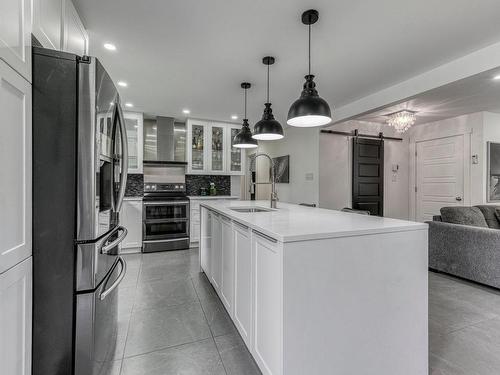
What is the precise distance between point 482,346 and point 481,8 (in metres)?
2.42

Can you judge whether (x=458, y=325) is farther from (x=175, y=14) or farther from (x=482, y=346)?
(x=175, y=14)

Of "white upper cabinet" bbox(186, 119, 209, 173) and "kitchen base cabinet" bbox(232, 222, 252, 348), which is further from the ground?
"white upper cabinet" bbox(186, 119, 209, 173)

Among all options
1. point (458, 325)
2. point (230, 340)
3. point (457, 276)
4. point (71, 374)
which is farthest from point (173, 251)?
Answer: point (457, 276)

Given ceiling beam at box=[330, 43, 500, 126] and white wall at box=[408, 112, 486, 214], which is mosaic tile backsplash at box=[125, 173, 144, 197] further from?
white wall at box=[408, 112, 486, 214]

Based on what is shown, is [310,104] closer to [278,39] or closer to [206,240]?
[278,39]

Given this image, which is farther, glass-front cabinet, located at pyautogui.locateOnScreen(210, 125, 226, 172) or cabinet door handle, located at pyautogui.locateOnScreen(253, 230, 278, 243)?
glass-front cabinet, located at pyautogui.locateOnScreen(210, 125, 226, 172)

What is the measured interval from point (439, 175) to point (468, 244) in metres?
2.47

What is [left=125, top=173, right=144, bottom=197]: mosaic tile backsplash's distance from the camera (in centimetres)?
464

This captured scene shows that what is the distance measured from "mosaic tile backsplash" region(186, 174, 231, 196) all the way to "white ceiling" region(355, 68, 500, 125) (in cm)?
280

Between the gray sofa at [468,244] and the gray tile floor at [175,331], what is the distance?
9.37ft

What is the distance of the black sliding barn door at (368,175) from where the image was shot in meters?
5.05

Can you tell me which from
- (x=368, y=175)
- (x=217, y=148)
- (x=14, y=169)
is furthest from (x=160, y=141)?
(x=368, y=175)

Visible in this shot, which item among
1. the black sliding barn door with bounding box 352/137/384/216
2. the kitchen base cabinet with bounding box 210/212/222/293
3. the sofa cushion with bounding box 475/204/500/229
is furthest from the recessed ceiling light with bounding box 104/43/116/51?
the sofa cushion with bounding box 475/204/500/229

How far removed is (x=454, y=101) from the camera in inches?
149
